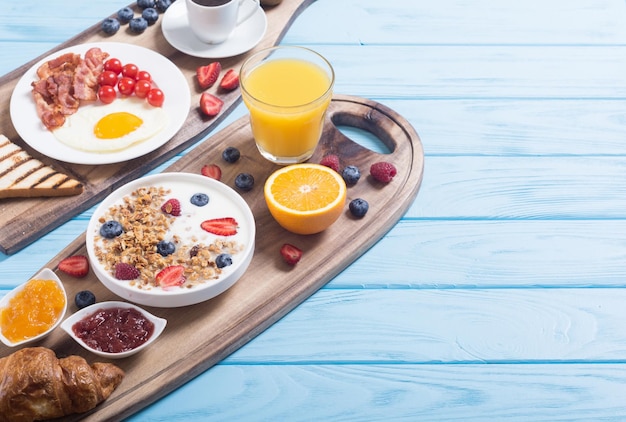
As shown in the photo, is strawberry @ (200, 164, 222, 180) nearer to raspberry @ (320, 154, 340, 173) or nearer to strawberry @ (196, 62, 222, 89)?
raspberry @ (320, 154, 340, 173)

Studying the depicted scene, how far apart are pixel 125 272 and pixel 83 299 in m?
0.16

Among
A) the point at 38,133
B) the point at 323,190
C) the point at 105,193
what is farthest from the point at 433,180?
the point at 38,133

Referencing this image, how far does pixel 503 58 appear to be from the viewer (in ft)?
11.0

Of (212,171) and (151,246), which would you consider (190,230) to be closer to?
(151,246)

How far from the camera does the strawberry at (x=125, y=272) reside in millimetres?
2186

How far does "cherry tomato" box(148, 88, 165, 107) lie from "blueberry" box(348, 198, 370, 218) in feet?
2.98

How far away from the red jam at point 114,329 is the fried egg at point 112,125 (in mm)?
767

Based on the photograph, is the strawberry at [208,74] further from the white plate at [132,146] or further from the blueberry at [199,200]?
the blueberry at [199,200]

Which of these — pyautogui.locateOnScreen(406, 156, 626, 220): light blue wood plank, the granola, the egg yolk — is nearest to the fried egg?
the egg yolk

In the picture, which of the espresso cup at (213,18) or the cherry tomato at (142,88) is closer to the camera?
the cherry tomato at (142,88)

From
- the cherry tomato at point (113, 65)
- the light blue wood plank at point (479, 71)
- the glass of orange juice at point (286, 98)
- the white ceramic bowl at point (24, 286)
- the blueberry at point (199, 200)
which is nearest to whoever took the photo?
the white ceramic bowl at point (24, 286)

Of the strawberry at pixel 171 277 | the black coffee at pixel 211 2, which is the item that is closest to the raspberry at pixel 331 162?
the strawberry at pixel 171 277

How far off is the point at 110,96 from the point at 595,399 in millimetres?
2062

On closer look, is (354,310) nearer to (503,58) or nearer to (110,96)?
(110,96)
